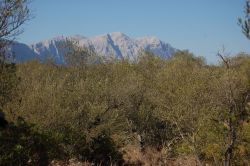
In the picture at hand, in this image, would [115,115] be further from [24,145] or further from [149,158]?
[24,145]

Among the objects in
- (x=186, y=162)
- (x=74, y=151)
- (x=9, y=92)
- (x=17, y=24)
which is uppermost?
(x=17, y=24)

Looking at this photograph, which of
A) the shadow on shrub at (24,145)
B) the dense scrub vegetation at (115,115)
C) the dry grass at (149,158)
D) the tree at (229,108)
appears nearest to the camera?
the shadow on shrub at (24,145)

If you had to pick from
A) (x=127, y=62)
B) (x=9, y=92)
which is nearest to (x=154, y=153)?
(x=127, y=62)

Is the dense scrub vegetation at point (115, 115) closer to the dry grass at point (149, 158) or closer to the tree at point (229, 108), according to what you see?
the tree at point (229, 108)

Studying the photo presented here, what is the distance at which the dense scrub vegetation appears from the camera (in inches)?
854

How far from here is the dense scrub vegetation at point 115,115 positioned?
21.7 meters

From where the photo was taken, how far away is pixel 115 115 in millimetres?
36969

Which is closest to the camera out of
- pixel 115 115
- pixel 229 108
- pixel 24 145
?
pixel 24 145

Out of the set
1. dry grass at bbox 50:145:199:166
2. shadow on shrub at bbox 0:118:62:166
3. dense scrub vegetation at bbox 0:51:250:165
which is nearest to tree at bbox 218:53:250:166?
dense scrub vegetation at bbox 0:51:250:165

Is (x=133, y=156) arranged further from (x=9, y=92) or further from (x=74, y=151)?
(x=9, y=92)

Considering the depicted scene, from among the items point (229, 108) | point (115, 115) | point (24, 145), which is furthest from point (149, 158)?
point (24, 145)

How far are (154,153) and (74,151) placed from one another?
13.8 meters

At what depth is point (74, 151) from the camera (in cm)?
3312

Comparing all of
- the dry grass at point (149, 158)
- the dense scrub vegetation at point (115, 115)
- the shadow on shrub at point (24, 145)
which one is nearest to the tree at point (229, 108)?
the dense scrub vegetation at point (115, 115)
